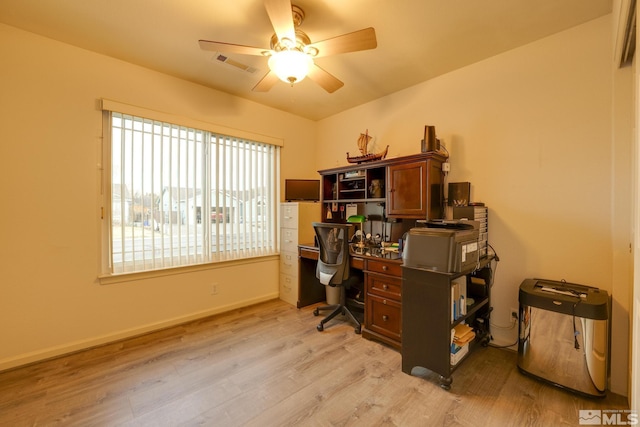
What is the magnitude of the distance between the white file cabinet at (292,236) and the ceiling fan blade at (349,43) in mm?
1883

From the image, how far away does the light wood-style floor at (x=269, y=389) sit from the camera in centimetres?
156

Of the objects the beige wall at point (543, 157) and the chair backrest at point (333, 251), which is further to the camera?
the chair backrest at point (333, 251)

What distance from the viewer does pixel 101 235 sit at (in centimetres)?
240

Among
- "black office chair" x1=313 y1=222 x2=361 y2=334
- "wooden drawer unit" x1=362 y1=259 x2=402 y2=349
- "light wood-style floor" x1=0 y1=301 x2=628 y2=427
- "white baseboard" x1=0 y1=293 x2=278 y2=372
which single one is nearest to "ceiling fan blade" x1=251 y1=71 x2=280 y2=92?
"black office chair" x1=313 y1=222 x2=361 y2=334

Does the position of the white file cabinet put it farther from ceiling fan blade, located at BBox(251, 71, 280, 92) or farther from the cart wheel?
the cart wheel

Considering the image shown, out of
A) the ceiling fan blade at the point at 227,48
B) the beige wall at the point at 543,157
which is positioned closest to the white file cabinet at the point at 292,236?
the beige wall at the point at 543,157

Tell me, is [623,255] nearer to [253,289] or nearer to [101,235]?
[253,289]

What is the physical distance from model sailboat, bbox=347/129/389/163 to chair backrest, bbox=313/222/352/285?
0.84m

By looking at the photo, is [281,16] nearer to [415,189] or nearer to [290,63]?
[290,63]

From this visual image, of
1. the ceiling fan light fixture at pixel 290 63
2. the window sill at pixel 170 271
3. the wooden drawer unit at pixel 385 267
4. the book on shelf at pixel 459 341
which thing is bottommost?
the book on shelf at pixel 459 341

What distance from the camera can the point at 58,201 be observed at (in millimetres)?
2199

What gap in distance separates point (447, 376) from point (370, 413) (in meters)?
0.62

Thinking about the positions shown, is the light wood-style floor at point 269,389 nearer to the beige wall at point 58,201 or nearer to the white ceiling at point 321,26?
the beige wall at point 58,201

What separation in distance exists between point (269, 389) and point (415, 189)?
6.77 feet
